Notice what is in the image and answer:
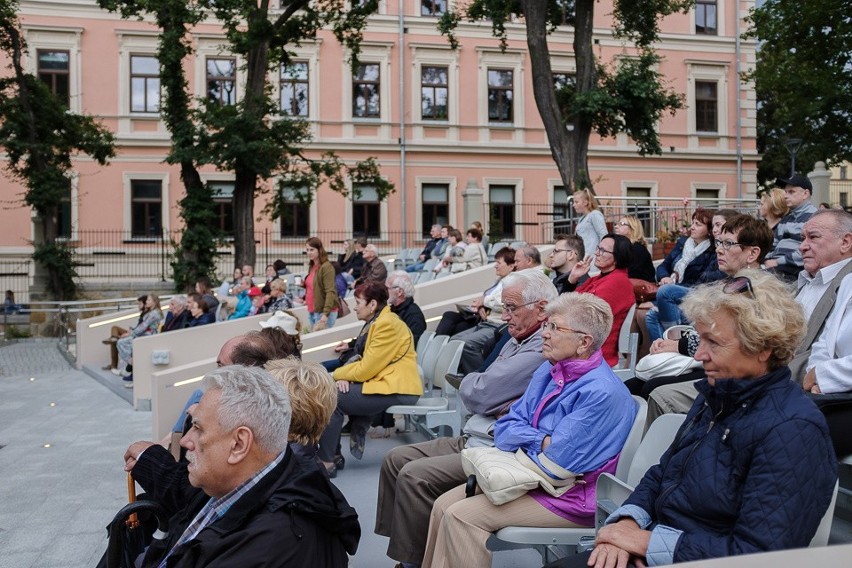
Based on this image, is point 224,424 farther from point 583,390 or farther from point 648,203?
point 648,203

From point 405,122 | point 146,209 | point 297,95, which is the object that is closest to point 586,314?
point 146,209

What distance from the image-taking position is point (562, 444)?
3963mm

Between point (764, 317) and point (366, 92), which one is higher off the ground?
point (366, 92)

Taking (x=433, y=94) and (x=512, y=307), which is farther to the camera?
(x=433, y=94)

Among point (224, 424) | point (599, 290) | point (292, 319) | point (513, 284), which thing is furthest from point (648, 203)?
point (224, 424)

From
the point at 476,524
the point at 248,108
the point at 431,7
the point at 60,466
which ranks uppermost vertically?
the point at 431,7

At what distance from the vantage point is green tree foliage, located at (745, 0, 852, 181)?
24344 millimetres

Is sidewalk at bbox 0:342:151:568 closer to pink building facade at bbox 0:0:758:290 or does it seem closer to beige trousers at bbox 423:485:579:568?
beige trousers at bbox 423:485:579:568

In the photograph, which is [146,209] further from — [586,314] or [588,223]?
[586,314]

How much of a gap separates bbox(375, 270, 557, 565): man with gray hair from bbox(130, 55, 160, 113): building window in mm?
27487

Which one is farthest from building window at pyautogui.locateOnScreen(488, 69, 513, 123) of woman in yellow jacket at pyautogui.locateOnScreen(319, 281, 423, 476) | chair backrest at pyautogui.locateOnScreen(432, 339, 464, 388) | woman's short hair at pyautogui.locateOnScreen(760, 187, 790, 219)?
woman in yellow jacket at pyautogui.locateOnScreen(319, 281, 423, 476)

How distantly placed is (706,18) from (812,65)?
9.96m

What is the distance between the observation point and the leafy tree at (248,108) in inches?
757

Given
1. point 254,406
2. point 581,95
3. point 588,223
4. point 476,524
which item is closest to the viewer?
point 254,406
